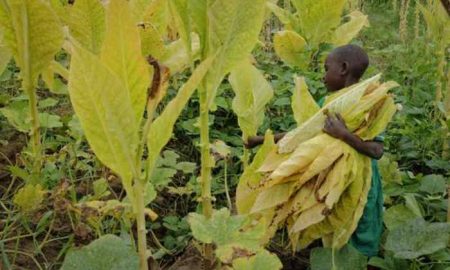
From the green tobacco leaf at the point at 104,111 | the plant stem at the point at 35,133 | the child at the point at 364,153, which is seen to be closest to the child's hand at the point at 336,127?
the child at the point at 364,153

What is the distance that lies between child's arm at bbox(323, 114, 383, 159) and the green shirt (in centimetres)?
19

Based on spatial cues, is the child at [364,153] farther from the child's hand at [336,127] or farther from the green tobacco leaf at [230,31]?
the green tobacco leaf at [230,31]

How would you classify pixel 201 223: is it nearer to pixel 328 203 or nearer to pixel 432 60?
pixel 328 203

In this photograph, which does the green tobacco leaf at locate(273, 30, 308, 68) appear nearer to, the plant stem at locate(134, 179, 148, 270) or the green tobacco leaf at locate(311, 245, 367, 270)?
the green tobacco leaf at locate(311, 245, 367, 270)

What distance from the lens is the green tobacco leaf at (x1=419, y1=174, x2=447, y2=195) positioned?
2.33 metres

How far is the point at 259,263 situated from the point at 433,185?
118 centimetres

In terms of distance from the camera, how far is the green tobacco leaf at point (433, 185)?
233 centimetres

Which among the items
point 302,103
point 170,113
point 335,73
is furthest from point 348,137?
point 170,113

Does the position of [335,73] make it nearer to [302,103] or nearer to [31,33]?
[302,103]

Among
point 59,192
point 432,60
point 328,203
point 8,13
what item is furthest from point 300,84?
point 432,60

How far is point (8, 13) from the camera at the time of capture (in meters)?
1.95

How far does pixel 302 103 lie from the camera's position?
2041 mm

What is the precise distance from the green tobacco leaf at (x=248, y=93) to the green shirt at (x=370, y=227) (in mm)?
433

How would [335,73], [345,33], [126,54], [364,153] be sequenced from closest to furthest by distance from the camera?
[126,54]
[364,153]
[335,73]
[345,33]
